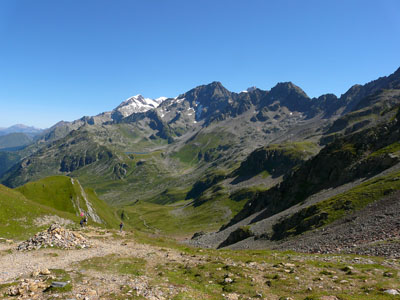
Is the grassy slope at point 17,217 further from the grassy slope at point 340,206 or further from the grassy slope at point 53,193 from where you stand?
the grassy slope at point 340,206

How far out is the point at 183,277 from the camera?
84.4 feet

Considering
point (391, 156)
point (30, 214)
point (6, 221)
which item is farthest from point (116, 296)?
point (391, 156)

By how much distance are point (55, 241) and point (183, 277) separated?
24.0 m

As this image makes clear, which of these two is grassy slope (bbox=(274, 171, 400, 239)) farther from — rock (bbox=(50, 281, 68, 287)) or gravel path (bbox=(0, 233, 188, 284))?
rock (bbox=(50, 281, 68, 287))

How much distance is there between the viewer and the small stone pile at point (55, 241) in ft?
120

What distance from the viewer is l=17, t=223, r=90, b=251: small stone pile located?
120 feet

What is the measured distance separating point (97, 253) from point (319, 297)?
101 ft

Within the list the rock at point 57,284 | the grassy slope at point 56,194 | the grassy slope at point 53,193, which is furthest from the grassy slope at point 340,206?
the grassy slope at point 53,193

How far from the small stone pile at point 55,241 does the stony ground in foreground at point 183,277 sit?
1415mm

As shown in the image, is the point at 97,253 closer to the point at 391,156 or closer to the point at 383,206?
the point at 383,206

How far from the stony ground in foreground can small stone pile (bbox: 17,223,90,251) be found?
1.41 m

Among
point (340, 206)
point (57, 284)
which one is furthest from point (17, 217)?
point (340, 206)

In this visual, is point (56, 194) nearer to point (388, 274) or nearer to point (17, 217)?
point (17, 217)

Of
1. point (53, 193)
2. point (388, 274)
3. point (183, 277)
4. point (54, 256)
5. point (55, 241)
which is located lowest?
point (388, 274)
